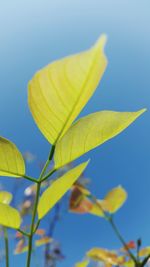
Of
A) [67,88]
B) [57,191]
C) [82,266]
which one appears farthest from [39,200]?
[82,266]

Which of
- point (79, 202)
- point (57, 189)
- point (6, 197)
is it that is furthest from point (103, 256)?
point (57, 189)

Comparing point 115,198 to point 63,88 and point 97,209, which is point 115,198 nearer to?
point 97,209

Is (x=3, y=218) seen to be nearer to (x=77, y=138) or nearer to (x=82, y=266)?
(x=77, y=138)

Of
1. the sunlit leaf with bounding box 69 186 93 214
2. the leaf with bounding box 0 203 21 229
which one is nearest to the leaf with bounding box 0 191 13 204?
the leaf with bounding box 0 203 21 229

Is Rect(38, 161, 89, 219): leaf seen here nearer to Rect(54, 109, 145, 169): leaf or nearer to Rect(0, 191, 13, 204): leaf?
Rect(54, 109, 145, 169): leaf

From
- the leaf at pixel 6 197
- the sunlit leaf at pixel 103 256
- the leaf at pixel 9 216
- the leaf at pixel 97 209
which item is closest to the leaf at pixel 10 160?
the leaf at pixel 9 216

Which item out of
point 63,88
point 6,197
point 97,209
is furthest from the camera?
point 97,209
